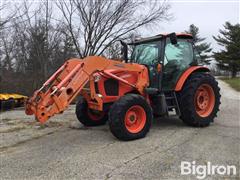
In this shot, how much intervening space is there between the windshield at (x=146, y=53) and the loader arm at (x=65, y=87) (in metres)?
1.02

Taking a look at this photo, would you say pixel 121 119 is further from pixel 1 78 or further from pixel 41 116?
pixel 1 78

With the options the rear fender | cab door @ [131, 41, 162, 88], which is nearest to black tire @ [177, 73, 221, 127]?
the rear fender

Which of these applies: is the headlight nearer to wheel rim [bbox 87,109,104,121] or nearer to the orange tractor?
the orange tractor

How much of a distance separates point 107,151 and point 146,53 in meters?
3.12

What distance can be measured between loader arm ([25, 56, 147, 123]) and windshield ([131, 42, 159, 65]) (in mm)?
1024

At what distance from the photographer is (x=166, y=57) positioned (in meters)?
7.69

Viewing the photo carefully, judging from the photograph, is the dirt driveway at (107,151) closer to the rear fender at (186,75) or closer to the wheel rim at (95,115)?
the wheel rim at (95,115)

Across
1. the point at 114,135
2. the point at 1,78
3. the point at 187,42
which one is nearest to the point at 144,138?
the point at 114,135

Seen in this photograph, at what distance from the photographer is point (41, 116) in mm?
6000

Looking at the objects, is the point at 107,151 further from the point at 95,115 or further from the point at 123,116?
the point at 95,115

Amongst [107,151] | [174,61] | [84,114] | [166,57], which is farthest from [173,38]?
[107,151]

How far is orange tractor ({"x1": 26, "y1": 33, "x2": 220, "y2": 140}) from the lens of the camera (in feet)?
Answer: 20.6

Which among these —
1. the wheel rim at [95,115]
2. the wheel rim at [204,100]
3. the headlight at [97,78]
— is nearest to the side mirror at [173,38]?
the wheel rim at [204,100]

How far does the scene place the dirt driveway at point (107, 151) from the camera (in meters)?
4.79
